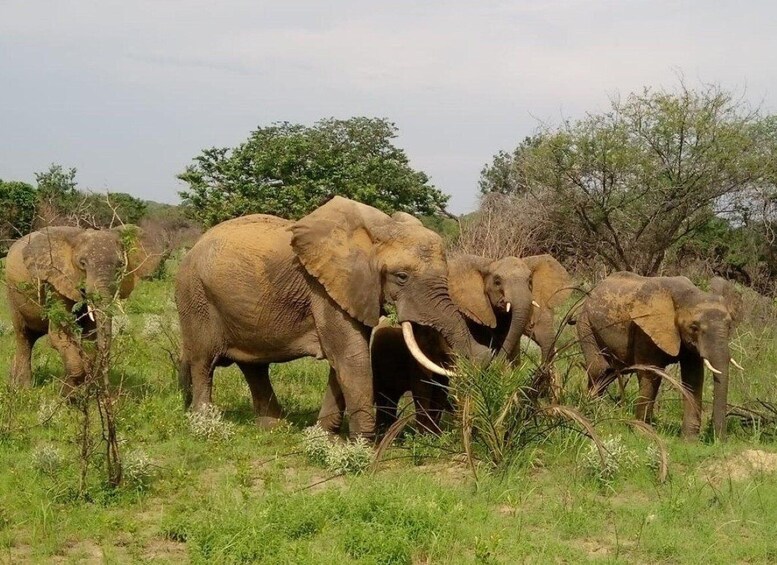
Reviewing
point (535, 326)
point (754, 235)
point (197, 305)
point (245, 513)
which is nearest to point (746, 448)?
point (535, 326)

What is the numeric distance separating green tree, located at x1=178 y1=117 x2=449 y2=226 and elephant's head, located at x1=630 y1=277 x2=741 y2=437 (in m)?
15.1

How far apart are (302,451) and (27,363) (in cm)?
496

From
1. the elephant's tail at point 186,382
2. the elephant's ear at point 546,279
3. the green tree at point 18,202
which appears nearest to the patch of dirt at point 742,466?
the elephant's ear at point 546,279

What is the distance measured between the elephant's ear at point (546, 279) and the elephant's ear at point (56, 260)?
510 centimetres

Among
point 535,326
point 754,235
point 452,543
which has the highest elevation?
point 754,235

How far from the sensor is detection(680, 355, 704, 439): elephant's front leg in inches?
354

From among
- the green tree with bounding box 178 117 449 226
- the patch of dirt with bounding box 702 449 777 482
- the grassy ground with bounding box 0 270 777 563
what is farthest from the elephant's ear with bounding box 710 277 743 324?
the green tree with bounding box 178 117 449 226

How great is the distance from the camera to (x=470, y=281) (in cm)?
981

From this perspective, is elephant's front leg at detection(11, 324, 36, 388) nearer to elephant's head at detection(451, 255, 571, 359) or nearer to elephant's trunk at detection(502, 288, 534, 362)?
elephant's head at detection(451, 255, 571, 359)

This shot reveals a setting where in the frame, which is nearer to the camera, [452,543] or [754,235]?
[452,543]

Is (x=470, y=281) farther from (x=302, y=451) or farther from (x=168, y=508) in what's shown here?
(x=168, y=508)

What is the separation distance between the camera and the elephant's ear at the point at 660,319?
918 centimetres

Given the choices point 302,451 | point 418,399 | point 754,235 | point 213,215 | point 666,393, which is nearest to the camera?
point 302,451

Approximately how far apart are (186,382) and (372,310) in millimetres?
3031
